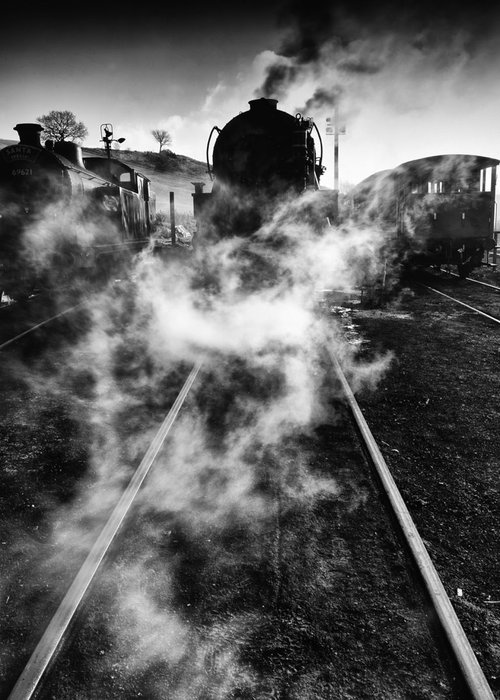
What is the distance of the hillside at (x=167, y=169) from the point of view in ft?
209

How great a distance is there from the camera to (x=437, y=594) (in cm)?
208

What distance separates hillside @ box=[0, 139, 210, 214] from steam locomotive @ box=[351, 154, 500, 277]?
49.6 m

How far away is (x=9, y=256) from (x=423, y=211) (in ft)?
37.6

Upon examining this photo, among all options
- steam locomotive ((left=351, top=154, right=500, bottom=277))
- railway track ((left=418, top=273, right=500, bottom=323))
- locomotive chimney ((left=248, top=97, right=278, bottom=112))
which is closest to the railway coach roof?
steam locomotive ((left=351, top=154, right=500, bottom=277))

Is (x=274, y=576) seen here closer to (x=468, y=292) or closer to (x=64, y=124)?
(x=468, y=292)

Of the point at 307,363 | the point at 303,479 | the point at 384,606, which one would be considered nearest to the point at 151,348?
the point at 307,363

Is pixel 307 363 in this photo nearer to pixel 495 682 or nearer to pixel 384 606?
pixel 384 606

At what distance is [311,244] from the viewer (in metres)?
8.81

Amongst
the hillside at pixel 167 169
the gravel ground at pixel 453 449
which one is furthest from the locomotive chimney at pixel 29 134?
the hillside at pixel 167 169

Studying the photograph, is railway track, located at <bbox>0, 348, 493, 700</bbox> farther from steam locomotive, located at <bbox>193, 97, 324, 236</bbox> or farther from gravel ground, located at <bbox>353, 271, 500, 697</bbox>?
steam locomotive, located at <bbox>193, 97, 324, 236</bbox>

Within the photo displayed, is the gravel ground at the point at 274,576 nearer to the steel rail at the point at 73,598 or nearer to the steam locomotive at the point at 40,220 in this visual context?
the steel rail at the point at 73,598

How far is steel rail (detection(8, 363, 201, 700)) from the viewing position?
171 centimetres

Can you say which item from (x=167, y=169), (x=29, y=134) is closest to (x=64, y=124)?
(x=167, y=169)

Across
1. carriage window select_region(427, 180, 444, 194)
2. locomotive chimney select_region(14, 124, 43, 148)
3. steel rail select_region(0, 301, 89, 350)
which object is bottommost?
steel rail select_region(0, 301, 89, 350)
